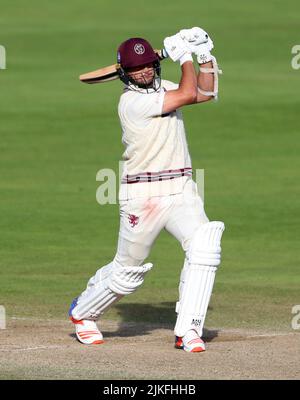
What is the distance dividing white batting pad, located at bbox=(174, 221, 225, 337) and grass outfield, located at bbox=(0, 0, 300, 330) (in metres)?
1.56

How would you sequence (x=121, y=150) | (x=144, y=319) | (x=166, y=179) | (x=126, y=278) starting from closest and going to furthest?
(x=166, y=179), (x=126, y=278), (x=144, y=319), (x=121, y=150)

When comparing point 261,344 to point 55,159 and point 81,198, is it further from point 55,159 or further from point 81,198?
point 55,159

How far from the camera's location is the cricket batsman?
893 cm

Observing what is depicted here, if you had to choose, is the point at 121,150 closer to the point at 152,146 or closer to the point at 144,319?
the point at 144,319

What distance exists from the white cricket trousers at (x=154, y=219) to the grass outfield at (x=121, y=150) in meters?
1.69

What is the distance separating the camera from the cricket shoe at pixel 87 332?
373 inches

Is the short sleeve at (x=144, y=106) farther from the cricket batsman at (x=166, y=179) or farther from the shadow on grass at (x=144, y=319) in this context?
the shadow on grass at (x=144, y=319)

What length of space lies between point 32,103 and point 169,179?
17370 millimetres

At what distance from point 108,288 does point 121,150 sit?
12.5 meters

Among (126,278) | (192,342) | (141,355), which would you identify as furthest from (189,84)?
(141,355)

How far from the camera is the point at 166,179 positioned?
9.12 meters
